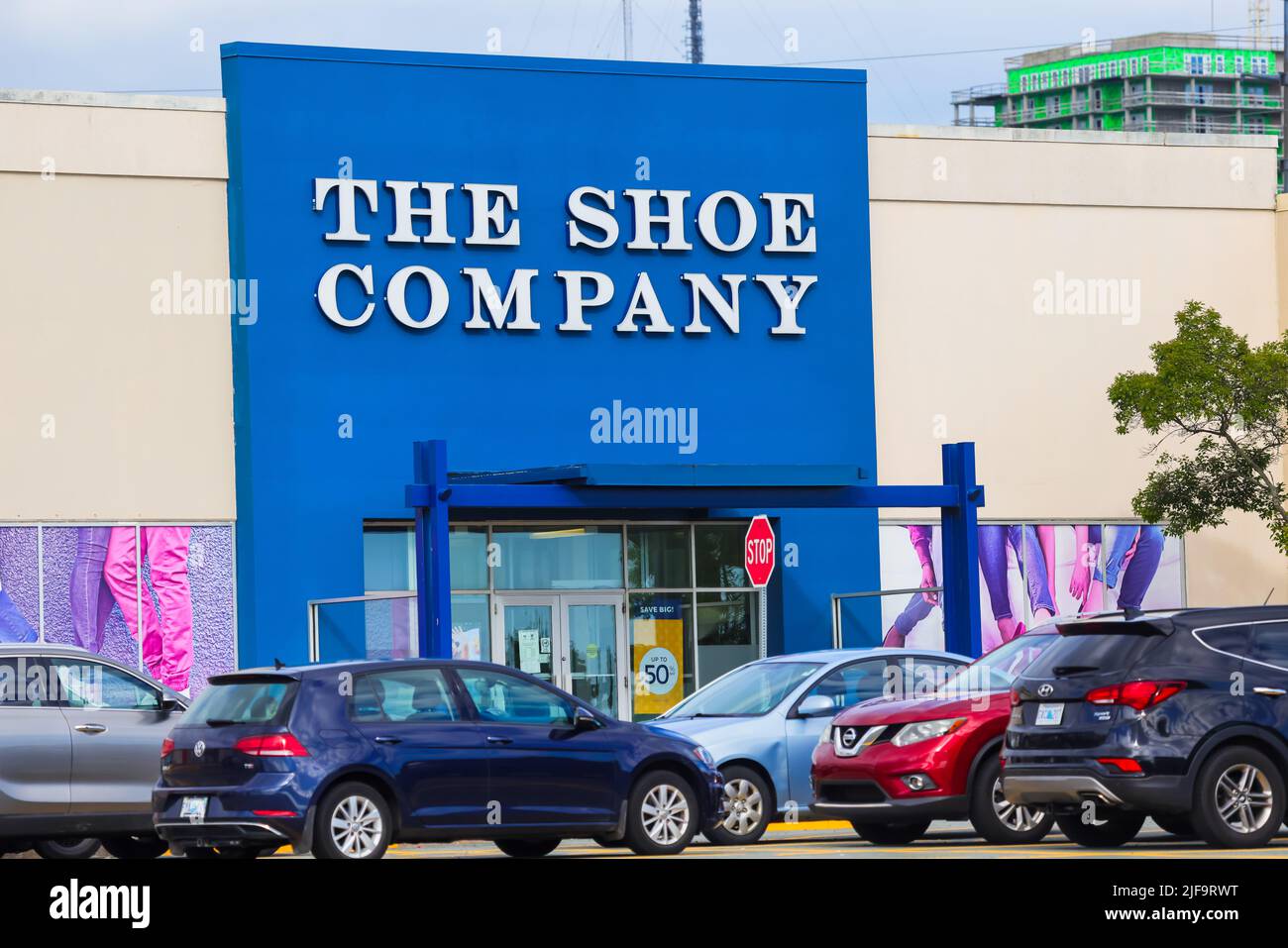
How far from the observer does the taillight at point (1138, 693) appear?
14.1 metres

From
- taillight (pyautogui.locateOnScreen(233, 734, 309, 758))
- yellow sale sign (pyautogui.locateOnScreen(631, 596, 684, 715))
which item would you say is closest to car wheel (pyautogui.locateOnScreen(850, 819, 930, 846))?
taillight (pyautogui.locateOnScreen(233, 734, 309, 758))

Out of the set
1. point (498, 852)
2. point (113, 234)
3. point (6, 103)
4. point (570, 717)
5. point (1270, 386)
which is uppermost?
point (6, 103)

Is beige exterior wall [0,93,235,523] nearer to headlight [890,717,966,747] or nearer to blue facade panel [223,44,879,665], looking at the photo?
blue facade panel [223,44,879,665]

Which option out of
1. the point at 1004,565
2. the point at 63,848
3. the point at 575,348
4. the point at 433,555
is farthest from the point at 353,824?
the point at 1004,565

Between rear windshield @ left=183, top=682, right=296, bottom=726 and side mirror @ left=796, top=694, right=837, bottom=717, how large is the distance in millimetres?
5223

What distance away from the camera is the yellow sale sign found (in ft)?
93.7

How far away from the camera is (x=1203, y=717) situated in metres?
14.0

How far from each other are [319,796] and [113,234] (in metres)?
14.3

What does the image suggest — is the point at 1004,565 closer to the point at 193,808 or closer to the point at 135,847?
the point at 135,847

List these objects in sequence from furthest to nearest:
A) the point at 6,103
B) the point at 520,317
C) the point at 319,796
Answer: the point at 520,317
the point at 6,103
the point at 319,796

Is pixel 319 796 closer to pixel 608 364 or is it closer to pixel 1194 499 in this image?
pixel 608 364

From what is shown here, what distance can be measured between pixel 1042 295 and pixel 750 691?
1343 cm

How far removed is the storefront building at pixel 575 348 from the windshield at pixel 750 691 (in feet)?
19.4
